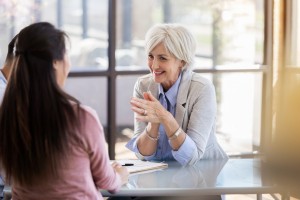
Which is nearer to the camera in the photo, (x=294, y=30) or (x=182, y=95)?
(x=182, y=95)

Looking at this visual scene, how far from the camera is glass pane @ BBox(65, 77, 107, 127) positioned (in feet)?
14.8

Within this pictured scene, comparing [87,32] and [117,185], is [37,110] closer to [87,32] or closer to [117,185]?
[117,185]

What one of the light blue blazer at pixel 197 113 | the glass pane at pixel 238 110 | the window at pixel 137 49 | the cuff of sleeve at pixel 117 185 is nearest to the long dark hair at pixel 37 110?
the cuff of sleeve at pixel 117 185

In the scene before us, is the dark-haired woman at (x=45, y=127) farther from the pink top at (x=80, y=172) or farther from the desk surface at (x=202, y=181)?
the desk surface at (x=202, y=181)

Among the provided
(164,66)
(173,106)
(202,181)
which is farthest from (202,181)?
(164,66)

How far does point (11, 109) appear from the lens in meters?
1.90

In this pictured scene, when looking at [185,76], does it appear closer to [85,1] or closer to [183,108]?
[183,108]

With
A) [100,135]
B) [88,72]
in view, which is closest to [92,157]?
[100,135]

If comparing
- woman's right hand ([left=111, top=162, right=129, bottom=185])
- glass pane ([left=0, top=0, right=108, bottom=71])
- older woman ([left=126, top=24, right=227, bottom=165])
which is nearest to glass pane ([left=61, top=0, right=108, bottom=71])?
glass pane ([left=0, top=0, right=108, bottom=71])

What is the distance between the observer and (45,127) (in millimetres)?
1889

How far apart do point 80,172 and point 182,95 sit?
1072mm

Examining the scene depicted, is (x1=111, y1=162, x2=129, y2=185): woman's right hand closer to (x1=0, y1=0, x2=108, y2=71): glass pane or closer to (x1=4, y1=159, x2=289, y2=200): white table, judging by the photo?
(x1=4, y1=159, x2=289, y2=200): white table

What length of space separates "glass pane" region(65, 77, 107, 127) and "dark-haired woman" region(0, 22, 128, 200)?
8.32ft

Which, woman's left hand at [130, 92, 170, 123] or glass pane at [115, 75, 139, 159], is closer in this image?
woman's left hand at [130, 92, 170, 123]
